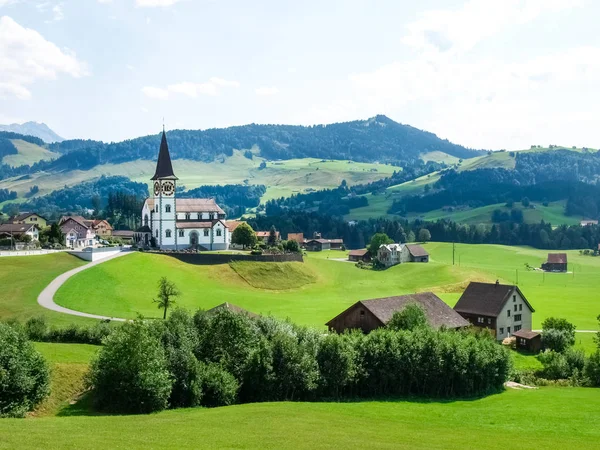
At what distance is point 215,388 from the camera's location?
120 ft

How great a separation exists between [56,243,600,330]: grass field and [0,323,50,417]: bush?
33.4m

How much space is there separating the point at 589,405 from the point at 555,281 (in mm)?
88888

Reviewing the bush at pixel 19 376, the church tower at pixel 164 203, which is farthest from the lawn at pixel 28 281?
the bush at pixel 19 376

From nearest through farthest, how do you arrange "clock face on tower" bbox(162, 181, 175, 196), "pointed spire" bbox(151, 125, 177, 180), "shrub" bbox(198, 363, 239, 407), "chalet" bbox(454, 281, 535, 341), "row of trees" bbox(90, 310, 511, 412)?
"row of trees" bbox(90, 310, 511, 412) < "shrub" bbox(198, 363, 239, 407) < "chalet" bbox(454, 281, 535, 341) < "pointed spire" bbox(151, 125, 177, 180) < "clock face on tower" bbox(162, 181, 175, 196)

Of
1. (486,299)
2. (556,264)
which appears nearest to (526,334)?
(486,299)

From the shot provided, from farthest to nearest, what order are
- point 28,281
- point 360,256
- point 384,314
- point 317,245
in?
1. point 317,245
2. point 360,256
3. point 28,281
4. point 384,314

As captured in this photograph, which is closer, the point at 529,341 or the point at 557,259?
the point at 529,341

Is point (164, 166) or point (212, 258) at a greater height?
point (164, 166)

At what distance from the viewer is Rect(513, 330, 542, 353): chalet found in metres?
64.1

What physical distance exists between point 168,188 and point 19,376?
81745mm

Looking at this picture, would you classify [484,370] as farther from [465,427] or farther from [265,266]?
[265,266]

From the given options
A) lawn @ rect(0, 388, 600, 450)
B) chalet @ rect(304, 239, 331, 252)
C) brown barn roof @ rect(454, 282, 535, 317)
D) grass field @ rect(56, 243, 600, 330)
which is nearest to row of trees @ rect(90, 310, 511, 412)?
lawn @ rect(0, 388, 600, 450)

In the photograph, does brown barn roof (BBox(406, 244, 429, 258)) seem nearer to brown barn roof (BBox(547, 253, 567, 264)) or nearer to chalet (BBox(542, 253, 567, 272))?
chalet (BBox(542, 253, 567, 272))

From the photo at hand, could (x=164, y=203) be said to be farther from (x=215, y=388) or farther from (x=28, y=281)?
(x=215, y=388)
